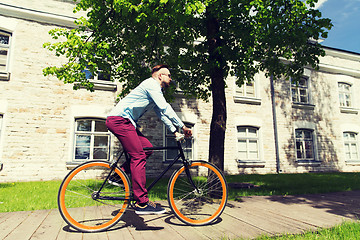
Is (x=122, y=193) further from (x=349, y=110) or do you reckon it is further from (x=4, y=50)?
(x=349, y=110)

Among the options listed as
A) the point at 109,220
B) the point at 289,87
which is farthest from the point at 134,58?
the point at 289,87

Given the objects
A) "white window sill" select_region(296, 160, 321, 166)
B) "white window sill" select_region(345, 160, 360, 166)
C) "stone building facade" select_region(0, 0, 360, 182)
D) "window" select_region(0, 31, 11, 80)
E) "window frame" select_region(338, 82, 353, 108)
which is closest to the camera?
"stone building facade" select_region(0, 0, 360, 182)

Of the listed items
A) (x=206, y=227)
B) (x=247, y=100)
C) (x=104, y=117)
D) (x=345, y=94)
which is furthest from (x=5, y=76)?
(x=345, y=94)

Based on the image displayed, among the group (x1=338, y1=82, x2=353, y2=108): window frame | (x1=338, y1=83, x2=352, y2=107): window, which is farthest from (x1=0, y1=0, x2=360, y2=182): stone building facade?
(x1=338, y1=83, x2=352, y2=107): window

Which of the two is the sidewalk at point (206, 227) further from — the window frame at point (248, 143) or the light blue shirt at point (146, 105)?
the window frame at point (248, 143)

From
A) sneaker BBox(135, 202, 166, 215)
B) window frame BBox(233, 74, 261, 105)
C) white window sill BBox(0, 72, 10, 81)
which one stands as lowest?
sneaker BBox(135, 202, 166, 215)

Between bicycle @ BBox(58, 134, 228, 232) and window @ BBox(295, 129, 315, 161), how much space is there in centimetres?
1098

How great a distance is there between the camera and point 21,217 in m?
3.32

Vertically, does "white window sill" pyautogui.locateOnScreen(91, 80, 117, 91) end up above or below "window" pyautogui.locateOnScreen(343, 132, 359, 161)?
above

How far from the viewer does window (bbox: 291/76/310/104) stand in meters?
13.2

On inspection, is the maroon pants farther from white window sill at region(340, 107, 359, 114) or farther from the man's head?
white window sill at region(340, 107, 359, 114)

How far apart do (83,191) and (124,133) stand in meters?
0.95

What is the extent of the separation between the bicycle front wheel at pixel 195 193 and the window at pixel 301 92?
11647 mm

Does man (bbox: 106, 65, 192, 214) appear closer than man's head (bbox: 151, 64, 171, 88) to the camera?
Yes
